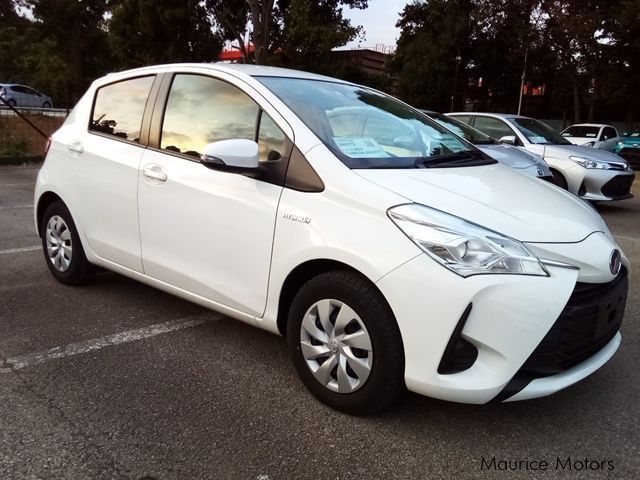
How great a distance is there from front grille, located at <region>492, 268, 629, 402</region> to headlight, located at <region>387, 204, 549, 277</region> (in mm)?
222

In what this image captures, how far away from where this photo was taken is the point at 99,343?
11.6 feet

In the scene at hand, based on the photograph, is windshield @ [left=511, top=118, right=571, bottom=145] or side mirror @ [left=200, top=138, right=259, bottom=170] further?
windshield @ [left=511, top=118, right=571, bottom=145]

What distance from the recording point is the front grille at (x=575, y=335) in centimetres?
244

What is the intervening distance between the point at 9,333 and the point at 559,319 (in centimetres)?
316

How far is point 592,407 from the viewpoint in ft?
9.61

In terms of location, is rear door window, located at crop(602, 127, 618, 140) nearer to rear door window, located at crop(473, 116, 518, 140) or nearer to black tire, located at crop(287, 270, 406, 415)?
rear door window, located at crop(473, 116, 518, 140)

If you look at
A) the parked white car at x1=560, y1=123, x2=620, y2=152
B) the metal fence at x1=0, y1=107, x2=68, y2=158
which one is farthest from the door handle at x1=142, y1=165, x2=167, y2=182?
the parked white car at x1=560, y1=123, x2=620, y2=152

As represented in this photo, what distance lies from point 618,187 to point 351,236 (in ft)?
25.5

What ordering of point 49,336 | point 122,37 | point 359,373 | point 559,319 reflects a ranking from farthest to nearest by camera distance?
point 122,37
point 49,336
point 359,373
point 559,319

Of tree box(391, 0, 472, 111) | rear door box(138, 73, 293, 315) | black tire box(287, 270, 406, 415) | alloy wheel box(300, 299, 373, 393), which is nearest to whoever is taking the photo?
black tire box(287, 270, 406, 415)

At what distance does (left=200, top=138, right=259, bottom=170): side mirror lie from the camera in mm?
2893

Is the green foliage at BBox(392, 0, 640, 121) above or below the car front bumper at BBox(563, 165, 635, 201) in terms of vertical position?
above

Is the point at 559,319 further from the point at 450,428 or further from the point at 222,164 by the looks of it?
the point at 222,164

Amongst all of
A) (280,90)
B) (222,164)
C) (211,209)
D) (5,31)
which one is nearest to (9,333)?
(211,209)
